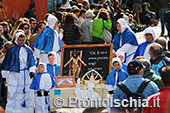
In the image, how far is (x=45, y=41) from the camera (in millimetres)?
11352

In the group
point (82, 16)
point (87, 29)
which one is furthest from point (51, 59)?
point (82, 16)

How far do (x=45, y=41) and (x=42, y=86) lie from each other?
5.85 ft

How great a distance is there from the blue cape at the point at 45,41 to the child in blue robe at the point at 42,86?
136 cm

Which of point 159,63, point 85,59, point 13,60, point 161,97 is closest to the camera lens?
point 161,97

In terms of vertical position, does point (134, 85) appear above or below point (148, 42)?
below

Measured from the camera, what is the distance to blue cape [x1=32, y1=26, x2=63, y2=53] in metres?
11.3

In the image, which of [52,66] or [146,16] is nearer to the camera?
[52,66]

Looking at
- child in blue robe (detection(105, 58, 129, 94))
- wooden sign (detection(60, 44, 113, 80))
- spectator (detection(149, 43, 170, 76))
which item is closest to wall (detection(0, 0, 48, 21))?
wooden sign (detection(60, 44, 113, 80))

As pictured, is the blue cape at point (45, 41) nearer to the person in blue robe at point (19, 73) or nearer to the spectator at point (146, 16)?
the person in blue robe at point (19, 73)

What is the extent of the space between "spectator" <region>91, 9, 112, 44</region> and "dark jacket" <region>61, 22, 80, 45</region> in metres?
0.71

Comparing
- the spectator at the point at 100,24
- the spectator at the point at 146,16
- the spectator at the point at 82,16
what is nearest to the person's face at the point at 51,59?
the spectator at the point at 100,24

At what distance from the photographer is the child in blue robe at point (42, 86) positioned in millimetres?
9852

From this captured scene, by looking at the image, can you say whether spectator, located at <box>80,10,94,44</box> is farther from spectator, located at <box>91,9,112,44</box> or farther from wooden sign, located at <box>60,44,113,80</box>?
wooden sign, located at <box>60,44,113,80</box>

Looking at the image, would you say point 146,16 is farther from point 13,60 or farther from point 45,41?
point 13,60
